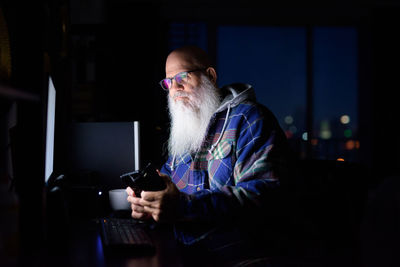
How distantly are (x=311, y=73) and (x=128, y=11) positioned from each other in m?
2.62

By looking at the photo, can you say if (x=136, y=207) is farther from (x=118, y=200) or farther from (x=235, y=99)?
(x=235, y=99)

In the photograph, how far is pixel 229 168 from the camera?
4.64 ft

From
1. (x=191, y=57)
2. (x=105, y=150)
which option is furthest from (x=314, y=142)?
(x=105, y=150)

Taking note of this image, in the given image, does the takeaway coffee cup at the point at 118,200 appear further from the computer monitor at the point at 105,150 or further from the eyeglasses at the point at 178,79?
the eyeglasses at the point at 178,79

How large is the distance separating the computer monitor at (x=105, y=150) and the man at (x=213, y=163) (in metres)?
0.21

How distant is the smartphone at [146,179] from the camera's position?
108cm

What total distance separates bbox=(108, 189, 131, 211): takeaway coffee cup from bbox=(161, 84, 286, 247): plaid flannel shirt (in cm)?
25

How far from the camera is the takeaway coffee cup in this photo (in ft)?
4.96

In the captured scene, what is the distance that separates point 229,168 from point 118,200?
1.64ft

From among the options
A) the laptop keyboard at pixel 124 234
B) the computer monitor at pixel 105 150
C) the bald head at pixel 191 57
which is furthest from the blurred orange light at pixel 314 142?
the laptop keyboard at pixel 124 234

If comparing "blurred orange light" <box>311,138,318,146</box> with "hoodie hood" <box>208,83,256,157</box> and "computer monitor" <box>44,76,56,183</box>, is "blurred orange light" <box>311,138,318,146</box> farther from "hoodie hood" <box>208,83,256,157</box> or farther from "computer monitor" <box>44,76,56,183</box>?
"computer monitor" <box>44,76,56,183</box>

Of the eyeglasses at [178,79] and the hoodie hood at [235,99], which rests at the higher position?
the eyeglasses at [178,79]

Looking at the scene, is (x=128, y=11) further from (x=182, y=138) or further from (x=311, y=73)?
(x=182, y=138)

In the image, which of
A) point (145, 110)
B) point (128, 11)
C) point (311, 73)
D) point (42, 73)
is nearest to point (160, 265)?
point (42, 73)
